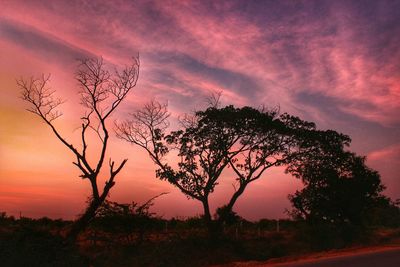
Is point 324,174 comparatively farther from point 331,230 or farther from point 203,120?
point 203,120

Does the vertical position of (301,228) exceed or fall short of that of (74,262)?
it exceeds it

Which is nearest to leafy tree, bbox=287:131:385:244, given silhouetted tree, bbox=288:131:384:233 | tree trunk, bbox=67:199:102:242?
silhouetted tree, bbox=288:131:384:233

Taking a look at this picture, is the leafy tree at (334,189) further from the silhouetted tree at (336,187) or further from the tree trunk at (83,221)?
the tree trunk at (83,221)

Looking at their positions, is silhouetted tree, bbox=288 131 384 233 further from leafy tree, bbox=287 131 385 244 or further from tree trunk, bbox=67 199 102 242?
tree trunk, bbox=67 199 102 242

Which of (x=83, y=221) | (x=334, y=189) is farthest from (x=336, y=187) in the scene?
(x=83, y=221)

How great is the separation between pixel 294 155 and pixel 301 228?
771 cm

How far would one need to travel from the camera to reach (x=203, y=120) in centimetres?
3603

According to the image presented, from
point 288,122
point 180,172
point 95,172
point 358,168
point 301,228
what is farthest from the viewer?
point 358,168

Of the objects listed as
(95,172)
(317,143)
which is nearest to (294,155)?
(317,143)

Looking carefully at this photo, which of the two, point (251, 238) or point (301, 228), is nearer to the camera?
point (251, 238)

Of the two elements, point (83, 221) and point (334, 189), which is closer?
point (83, 221)

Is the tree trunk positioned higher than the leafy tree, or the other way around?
the leafy tree

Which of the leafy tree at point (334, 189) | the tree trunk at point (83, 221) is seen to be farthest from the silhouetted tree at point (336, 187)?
the tree trunk at point (83, 221)

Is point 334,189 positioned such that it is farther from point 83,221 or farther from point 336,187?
point 83,221
